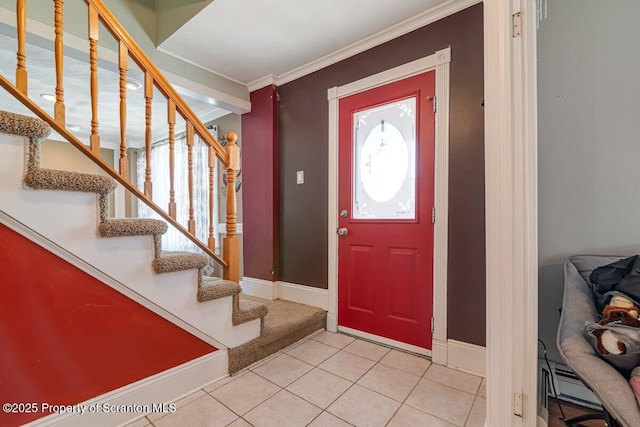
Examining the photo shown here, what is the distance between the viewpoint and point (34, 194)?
110 cm

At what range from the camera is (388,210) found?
2158 millimetres

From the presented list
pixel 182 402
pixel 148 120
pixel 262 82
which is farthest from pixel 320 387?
pixel 262 82

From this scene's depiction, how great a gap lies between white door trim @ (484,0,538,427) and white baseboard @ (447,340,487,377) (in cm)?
71

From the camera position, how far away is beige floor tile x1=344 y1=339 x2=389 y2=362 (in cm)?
202

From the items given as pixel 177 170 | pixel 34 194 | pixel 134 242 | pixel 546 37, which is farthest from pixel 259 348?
pixel 177 170

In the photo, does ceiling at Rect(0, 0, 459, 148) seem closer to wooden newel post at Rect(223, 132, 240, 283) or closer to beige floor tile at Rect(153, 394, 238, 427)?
wooden newel post at Rect(223, 132, 240, 283)

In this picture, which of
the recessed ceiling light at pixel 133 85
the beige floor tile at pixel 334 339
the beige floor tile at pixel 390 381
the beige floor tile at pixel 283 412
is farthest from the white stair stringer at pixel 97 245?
the recessed ceiling light at pixel 133 85

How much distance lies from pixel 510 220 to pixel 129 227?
1.69 meters

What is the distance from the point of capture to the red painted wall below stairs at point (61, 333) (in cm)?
108

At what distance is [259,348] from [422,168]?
68.4 inches

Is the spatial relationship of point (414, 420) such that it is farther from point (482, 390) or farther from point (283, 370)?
point (283, 370)

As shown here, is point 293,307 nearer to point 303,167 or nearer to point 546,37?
point 303,167

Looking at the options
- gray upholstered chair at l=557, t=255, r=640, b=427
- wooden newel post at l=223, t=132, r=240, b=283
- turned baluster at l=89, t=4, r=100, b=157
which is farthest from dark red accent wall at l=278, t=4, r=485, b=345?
turned baluster at l=89, t=4, r=100, b=157

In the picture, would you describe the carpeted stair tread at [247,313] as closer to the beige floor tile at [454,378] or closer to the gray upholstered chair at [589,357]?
the beige floor tile at [454,378]
